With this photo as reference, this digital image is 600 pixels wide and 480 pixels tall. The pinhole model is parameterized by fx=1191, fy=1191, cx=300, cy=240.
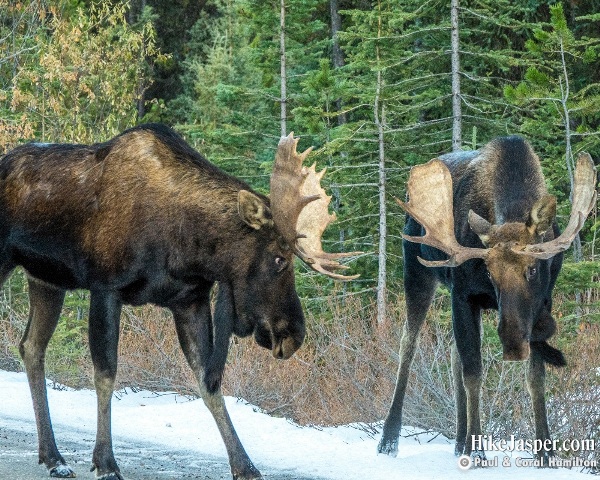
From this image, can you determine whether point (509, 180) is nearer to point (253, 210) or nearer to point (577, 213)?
point (577, 213)

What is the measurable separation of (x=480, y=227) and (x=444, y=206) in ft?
1.58

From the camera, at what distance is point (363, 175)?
21141 millimetres

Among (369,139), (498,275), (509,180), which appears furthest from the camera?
(369,139)

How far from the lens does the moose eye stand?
7.89 meters

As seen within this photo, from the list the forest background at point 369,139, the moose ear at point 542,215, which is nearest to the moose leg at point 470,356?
the moose ear at point 542,215

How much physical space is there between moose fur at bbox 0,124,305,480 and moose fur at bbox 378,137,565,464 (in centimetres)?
125

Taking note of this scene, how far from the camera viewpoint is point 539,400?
876 cm

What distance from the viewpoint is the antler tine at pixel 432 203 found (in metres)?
8.70

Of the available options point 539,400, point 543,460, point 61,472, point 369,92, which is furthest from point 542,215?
point 369,92

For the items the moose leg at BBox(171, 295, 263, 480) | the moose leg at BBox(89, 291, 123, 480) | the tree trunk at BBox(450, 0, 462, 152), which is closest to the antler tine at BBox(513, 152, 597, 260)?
the moose leg at BBox(171, 295, 263, 480)

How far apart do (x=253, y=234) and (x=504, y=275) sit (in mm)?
1748

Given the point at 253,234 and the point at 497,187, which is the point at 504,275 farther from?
the point at 253,234

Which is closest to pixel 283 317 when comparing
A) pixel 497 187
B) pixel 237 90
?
pixel 497 187

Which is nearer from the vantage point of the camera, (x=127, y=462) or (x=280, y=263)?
(x=280, y=263)
